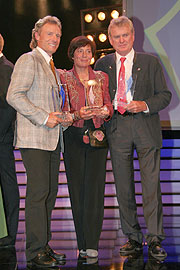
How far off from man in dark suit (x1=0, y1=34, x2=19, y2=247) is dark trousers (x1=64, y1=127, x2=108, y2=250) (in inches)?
24.2

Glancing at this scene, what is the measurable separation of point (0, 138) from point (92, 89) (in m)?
0.95

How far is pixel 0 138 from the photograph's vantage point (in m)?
3.62

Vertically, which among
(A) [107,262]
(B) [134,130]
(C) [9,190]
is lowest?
(A) [107,262]

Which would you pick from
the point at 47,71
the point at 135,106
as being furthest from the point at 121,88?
the point at 47,71

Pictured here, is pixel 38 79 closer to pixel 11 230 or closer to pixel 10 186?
pixel 10 186

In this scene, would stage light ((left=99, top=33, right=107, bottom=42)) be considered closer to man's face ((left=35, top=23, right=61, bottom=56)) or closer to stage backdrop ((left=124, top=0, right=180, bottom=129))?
stage backdrop ((left=124, top=0, right=180, bottom=129))

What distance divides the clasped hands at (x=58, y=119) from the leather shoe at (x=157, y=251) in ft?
3.68

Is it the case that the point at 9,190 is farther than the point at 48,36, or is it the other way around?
the point at 9,190

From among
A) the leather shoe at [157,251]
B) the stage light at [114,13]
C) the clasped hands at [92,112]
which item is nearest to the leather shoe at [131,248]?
the leather shoe at [157,251]

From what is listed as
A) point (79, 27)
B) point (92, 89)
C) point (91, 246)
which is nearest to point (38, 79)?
point (92, 89)

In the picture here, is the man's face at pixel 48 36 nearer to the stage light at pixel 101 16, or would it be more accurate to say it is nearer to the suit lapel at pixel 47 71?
the suit lapel at pixel 47 71

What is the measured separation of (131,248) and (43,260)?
0.71 m

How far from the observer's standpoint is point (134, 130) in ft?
11.3

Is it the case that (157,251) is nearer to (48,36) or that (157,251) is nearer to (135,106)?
(135,106)
